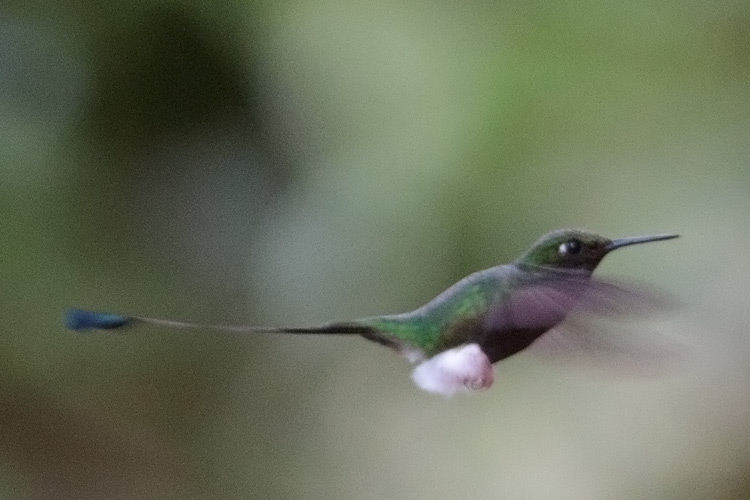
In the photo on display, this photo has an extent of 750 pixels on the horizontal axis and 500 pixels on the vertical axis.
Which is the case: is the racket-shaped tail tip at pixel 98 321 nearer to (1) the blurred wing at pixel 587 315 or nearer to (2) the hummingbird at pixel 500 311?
(2) the hummingbird at pixel 500 311

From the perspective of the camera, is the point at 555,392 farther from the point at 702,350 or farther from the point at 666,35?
the point at 666,35

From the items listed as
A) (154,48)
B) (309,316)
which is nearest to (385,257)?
(309,316)

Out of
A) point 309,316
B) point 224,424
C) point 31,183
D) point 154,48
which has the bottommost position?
point 224,424

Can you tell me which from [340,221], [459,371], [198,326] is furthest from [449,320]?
[340,221]

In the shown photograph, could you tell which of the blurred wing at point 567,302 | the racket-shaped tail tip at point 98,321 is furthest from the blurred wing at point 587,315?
the racket-shaped tail tip at point 98,321

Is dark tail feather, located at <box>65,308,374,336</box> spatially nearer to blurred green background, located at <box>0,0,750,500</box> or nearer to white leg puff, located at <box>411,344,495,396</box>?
white leg puff, located at <box>411,344,495,396</box>

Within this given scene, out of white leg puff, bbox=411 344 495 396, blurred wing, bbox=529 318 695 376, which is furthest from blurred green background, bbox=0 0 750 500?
white leg puff, bbox=411 344 495 396
